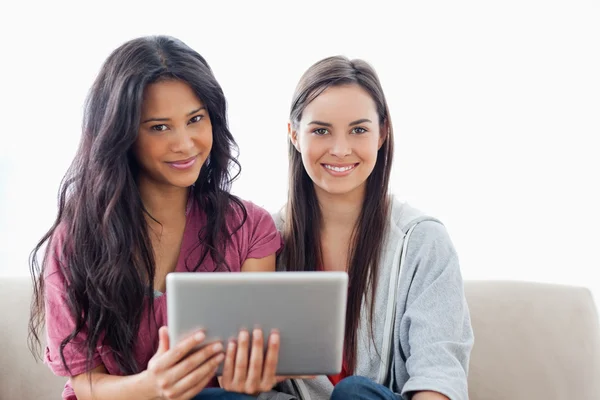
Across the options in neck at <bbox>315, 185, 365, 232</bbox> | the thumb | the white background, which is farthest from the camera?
the white background

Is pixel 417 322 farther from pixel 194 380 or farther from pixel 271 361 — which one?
pixel 194 380

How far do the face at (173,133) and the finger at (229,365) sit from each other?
43cm

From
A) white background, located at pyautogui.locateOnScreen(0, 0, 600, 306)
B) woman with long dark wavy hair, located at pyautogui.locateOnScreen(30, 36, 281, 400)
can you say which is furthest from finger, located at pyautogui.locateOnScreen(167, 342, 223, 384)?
white background, located at pyautogui.locateOnScreen(0, 0, 600, 306)

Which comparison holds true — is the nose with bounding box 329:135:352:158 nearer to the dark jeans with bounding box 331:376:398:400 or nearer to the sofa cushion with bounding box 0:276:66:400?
the dark jeans with bounding box 331:376:398:400

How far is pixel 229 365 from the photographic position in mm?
1279

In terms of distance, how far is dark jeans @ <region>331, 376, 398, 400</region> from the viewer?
142 centimetres

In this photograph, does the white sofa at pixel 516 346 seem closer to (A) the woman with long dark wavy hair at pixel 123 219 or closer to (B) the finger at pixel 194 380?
(A) the woman with long dark wavy hair at pixel 123 219

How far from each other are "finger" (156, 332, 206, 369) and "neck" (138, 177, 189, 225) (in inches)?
17.9

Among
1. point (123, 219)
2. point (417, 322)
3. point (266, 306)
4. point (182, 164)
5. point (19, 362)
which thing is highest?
point (182, 164)

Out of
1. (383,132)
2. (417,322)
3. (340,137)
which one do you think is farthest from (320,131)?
(417,322)

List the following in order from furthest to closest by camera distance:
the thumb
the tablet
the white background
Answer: the white background
the thumb
the tablet

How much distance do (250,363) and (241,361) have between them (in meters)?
0.02

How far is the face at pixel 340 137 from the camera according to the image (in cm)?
161

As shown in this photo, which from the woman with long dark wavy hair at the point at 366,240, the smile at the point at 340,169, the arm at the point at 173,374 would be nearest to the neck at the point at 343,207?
the woman with long dark wavy hair at the point at 366,240
